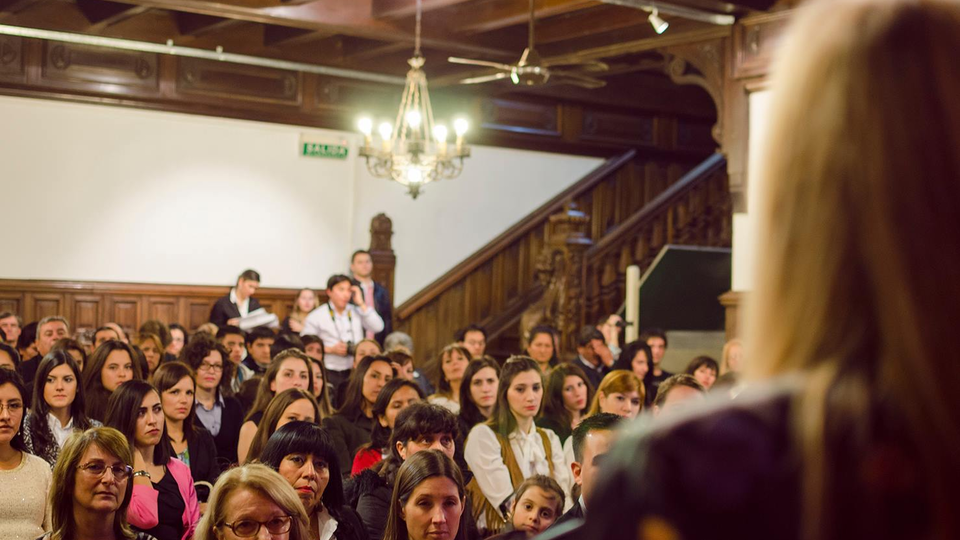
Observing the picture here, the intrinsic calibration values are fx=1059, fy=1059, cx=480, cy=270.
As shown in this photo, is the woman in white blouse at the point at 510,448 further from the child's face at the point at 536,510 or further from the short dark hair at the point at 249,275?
the short dark hair at the point at 249,275

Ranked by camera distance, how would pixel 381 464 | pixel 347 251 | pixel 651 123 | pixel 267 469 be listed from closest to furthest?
pixel 267 469
pixel 381 464
pixel 347 251
pixel 651 123

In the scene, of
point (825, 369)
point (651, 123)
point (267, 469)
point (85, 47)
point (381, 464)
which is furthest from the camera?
point (651, 123)

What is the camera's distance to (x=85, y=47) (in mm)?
9398

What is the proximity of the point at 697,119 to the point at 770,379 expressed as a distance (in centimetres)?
1267

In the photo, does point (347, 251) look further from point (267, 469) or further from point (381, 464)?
point (267, 469)

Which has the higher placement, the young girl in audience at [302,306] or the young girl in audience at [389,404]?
the young girl in audience at [302,306]

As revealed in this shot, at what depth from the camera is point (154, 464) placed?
4.18m

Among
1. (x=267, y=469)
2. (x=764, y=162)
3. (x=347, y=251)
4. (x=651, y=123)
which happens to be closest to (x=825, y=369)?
(x=764, y=162)

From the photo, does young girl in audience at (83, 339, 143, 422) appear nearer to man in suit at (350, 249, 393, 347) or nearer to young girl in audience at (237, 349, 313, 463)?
young girl in audience at (237, 349, 313, 463)

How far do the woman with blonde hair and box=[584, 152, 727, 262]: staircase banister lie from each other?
29.4 ft

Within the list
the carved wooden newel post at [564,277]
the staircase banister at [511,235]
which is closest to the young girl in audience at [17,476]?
the carved wooden newel post at [564,277]

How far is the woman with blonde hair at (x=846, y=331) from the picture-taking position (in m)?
0.67

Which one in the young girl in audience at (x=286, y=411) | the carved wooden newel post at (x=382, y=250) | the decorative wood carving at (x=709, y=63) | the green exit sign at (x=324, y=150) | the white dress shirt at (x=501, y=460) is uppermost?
the decorative wood carving at (x=709, y=63)

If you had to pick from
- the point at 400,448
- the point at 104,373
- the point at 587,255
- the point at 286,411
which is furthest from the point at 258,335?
the point at 400,448
